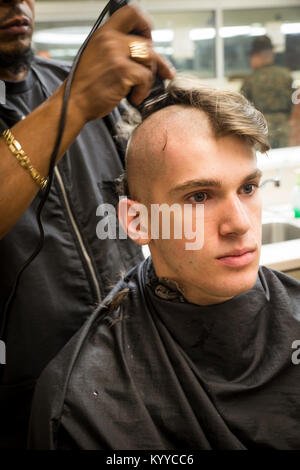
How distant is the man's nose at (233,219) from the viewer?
3.57 ft

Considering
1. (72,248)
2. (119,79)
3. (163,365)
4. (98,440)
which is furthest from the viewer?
(72,248)

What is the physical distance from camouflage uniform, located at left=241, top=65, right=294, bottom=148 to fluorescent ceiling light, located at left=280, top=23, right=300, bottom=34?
0.93ft

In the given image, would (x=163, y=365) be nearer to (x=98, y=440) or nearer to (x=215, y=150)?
(x=98, y=440)

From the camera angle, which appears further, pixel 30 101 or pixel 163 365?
pixel 30 101

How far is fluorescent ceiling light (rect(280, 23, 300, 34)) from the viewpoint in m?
2.99

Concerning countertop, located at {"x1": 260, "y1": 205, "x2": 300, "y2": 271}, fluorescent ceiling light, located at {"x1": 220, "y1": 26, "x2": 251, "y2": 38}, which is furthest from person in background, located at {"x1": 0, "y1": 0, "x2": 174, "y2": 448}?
fluorescent ceiling light, located at {"x1": 220, "y1": 26, "x2": 251, "y2": 38}

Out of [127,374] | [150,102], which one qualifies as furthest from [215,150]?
[127,374]

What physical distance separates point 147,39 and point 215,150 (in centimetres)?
31

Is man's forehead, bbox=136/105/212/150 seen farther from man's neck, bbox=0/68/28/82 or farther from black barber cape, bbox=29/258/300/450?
man's neck, bbox=0/68/28/82

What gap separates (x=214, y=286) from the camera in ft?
3.76

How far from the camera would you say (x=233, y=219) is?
109 cm

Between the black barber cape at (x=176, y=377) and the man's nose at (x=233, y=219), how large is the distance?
0.23 metres

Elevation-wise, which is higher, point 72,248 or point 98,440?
point 72,248
